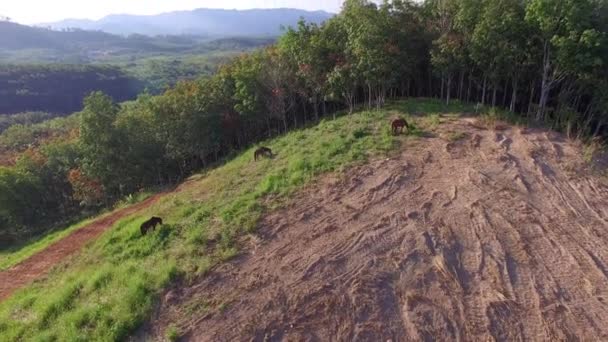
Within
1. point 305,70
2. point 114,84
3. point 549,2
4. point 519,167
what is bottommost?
point 114,84

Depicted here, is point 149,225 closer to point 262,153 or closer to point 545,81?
point 262,153

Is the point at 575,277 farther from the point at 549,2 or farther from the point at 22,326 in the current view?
the point at 22,326

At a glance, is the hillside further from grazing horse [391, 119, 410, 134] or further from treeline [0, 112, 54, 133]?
treeline [0, 112, 54, 133]

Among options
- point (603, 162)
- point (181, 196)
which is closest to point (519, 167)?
point (603, 162)

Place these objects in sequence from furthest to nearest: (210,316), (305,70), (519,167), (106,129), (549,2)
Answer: (106,129), (305,70), (549,2), (519,167), (210,316)

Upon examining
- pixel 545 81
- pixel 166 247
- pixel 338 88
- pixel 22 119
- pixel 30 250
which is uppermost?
pixel 545 81

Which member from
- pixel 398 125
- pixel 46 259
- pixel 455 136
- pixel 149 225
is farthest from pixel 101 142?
pixel 455 136

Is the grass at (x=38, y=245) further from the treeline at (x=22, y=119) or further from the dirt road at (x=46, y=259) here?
the treeline at (x=22, y=119)
